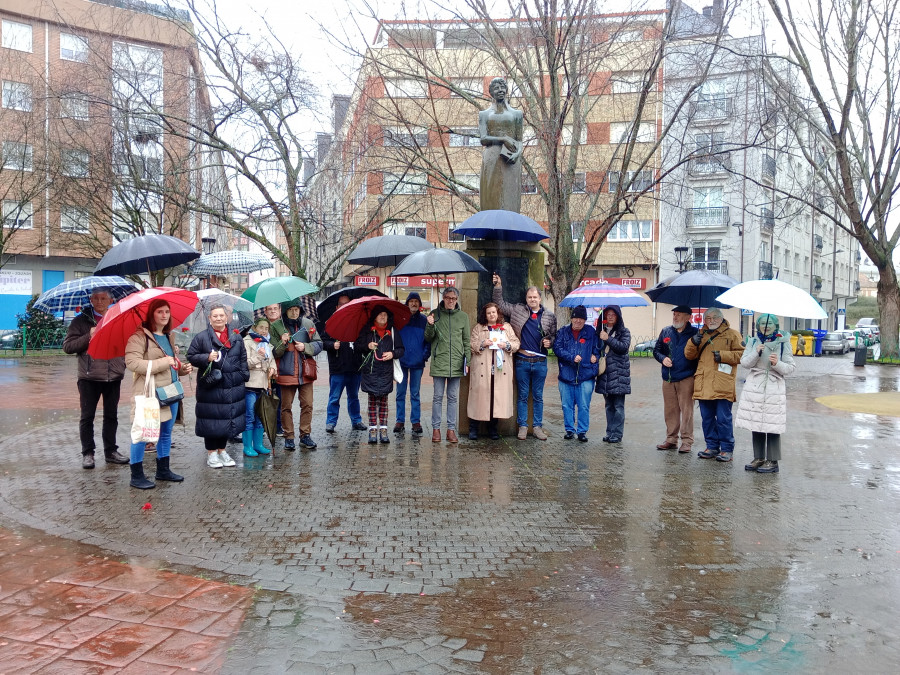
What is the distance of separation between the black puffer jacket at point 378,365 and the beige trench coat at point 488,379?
99 centimetres

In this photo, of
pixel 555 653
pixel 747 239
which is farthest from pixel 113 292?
pixel 747 239

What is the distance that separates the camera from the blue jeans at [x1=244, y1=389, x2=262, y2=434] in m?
8.27

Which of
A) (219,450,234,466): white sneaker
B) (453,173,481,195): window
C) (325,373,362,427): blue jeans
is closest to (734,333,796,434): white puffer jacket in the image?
(325,373,362,427): blue jeans

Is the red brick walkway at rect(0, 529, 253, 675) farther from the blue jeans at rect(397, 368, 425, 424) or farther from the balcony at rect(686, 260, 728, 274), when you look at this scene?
the balcony at rect(686, 260, 728, 274)

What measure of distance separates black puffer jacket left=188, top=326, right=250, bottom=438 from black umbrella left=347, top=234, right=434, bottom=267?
2760 mm

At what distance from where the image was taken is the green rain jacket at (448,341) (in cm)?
907

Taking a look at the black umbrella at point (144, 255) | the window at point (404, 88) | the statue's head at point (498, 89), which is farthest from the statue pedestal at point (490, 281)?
A: the window at point (404, 88)

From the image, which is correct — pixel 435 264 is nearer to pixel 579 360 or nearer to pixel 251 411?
pixel 579 360

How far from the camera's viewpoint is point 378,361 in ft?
29.3

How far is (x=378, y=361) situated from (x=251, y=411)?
1647mm

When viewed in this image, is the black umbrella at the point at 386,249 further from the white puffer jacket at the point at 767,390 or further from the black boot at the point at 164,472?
the white puffer jacket at the point at 767,390

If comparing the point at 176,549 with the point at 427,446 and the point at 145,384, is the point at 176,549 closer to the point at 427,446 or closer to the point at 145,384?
the point at 145,384

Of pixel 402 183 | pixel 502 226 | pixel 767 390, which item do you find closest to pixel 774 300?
pixel 767 390

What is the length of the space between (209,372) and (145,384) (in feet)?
2.49
